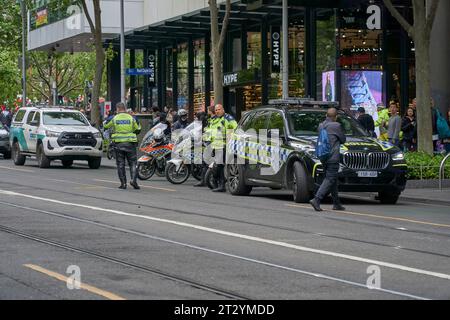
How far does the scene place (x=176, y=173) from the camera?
1029 inches

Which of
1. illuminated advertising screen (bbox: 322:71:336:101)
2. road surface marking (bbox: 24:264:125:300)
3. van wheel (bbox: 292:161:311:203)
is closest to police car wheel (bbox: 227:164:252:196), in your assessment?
van wheel (bbox: 292:161:311:203)

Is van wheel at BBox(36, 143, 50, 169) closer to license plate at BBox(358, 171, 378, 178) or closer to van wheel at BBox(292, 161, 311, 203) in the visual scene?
van wheel at BBox(292, 161, 311, 203)

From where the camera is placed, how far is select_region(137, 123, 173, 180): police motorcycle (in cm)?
2716

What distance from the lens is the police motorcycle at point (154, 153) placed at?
2716 cm

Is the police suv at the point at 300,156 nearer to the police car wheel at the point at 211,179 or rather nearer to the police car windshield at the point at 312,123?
the police car windshield at the point at 312,123

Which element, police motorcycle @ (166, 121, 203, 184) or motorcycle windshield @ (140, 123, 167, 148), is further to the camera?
motorcycle windshield @ (140, 123, 167, 148)

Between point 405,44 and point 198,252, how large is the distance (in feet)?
83.6

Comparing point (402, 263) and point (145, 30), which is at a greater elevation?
point (145, 30)

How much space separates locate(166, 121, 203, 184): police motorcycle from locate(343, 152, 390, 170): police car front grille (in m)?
6.22

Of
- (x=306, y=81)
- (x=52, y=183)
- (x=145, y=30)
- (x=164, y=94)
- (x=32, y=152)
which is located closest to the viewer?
(x=52, y=183)

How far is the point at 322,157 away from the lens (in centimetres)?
1844
